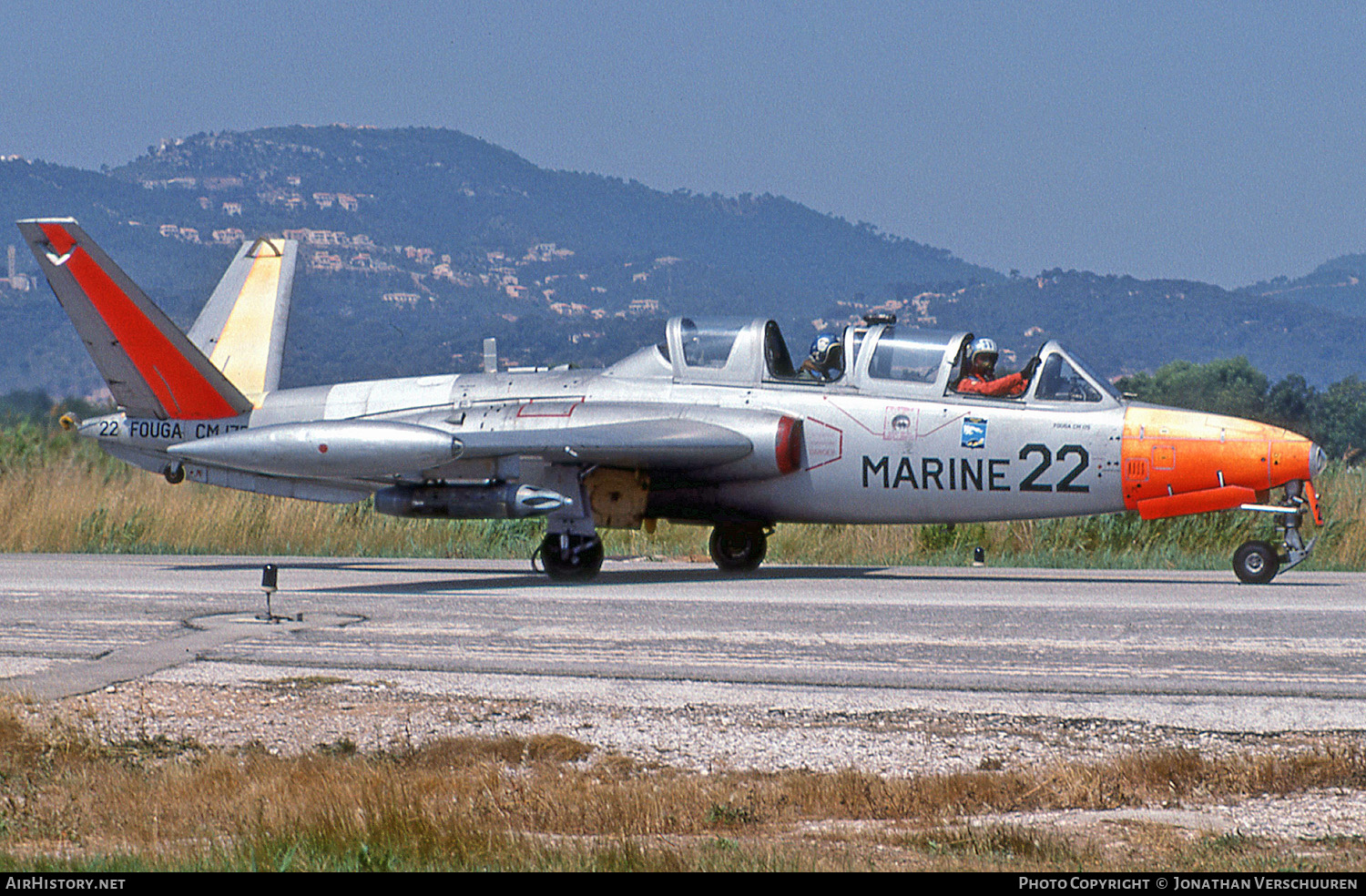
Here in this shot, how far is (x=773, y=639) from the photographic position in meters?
10.2

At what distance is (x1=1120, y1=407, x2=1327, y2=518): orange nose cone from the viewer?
13578mm

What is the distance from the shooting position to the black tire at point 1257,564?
14164 millimetres

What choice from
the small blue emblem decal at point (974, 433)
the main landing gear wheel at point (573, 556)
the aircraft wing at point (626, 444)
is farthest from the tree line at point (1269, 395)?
the main landing gear wheel at point (573, 556)

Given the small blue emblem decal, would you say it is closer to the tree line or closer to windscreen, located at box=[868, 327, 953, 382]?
windscreen, located at box=[868, 327, 953, 382]

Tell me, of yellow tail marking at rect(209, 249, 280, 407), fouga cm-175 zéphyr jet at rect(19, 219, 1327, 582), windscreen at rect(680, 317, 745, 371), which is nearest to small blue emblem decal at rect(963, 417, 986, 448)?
fouga cm-175 zéphyr jet at rect(19, 219, 1327, 582)

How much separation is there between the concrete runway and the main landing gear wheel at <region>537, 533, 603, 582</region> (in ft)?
1.14

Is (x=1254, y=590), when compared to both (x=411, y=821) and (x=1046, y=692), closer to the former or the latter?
(x=1046, y=692)

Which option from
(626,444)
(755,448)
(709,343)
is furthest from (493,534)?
(755,448)

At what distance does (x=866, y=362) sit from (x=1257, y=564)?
411cm

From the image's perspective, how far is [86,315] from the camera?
678 inches

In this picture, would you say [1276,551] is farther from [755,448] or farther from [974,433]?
[755,448]

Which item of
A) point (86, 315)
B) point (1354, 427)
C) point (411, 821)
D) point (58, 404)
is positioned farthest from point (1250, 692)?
point (1354, 427)

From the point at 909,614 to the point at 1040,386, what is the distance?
A: 3.83 m

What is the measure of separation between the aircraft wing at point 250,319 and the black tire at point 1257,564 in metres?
12.5
